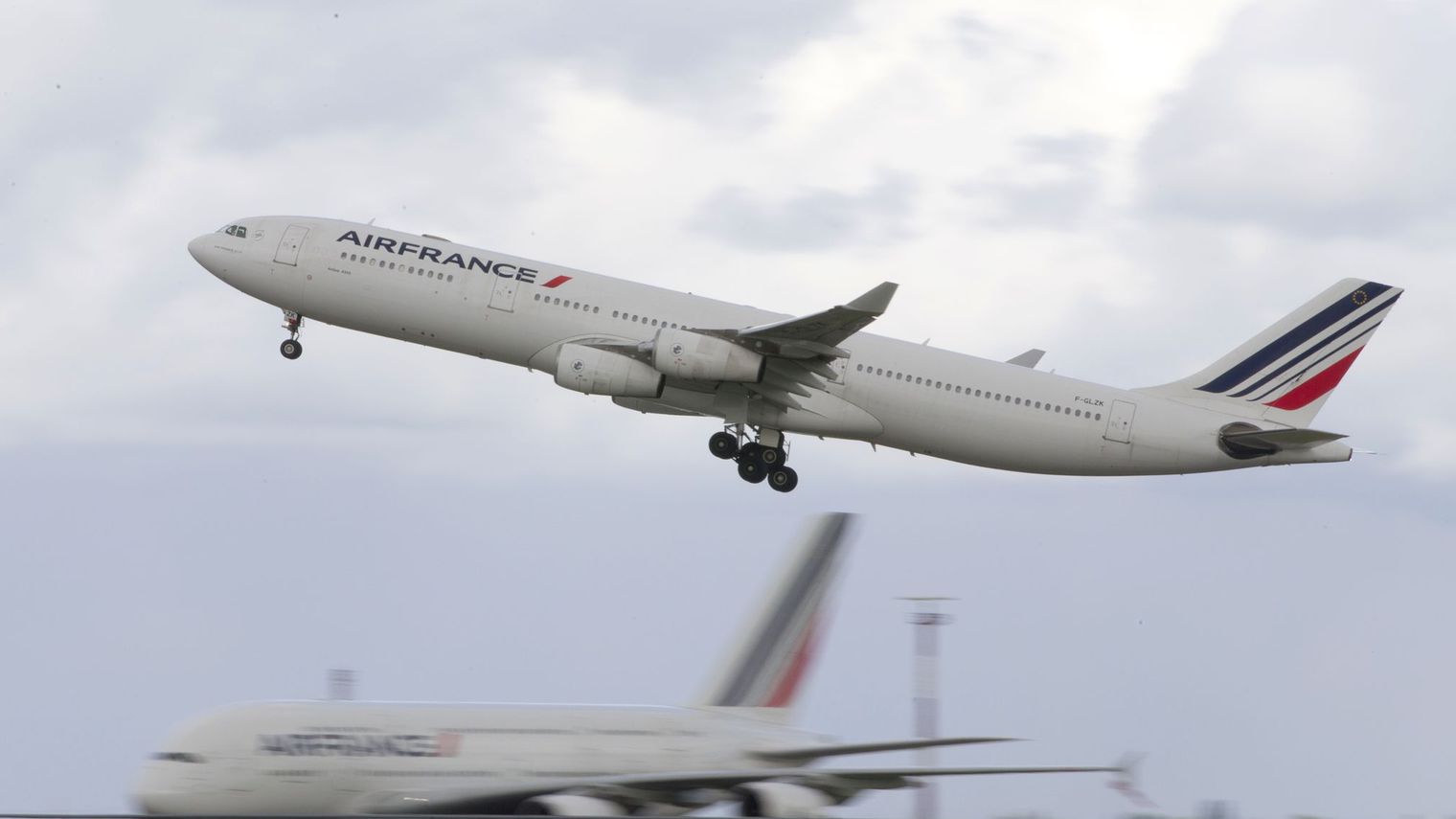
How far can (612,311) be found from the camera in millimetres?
49156

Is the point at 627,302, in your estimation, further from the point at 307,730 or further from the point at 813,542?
the point at 307,730

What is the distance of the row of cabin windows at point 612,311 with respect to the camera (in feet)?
161

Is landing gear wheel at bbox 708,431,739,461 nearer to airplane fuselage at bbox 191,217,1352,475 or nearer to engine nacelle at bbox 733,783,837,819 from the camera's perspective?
airplane fuselage at bbox 191,217,1352,475

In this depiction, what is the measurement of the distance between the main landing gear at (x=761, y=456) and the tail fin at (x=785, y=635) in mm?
15183

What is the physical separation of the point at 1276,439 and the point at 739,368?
15.0 metres

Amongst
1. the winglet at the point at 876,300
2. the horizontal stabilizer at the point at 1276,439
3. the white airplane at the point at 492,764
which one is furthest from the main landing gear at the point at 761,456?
the white airplane at the point at 492,764

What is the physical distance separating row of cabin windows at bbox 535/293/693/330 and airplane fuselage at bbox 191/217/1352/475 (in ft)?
0.09

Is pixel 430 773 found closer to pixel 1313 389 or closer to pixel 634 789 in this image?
pixel 634 789

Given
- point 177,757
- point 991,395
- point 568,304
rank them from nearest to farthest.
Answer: point 177,757 < point 568,304 < point 991,395

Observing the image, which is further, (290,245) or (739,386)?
(290,245)

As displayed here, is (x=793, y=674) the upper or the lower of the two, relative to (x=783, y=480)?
lower

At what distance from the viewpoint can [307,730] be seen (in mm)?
28453

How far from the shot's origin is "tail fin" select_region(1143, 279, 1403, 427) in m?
52.1

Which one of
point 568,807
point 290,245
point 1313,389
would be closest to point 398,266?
point 290,245
